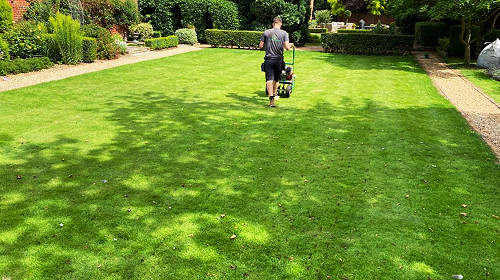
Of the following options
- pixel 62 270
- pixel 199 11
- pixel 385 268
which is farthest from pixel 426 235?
pixel 199 11

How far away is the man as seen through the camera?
360 inches

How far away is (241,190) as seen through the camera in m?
5.18

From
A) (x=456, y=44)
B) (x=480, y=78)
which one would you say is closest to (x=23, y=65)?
(x=480, y=78)

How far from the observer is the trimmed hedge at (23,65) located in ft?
43.6

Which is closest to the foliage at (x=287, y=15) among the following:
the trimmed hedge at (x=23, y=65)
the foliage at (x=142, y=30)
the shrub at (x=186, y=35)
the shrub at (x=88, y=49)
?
the shrub at (x=186, y=35)

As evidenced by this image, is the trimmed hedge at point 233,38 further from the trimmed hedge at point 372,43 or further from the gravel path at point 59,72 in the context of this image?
the gravel path at point 59,72

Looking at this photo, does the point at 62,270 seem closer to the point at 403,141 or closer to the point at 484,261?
the point at 484,261

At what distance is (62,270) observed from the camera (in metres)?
3.46

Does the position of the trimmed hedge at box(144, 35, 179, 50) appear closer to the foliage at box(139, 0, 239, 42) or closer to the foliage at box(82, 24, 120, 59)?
the foliage at box(139, 0, 239, 42)

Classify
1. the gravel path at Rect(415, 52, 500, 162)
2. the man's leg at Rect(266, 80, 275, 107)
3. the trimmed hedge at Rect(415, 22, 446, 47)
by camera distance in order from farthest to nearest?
the trimmed hedge at Rect(415, 22, 446, 47) < the man's leg at Rect(266, 80, 275, 107) < the gravel path at Rect(415, 52, 500, 162)

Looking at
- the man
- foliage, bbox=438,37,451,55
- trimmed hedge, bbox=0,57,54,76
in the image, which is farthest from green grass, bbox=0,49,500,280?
foliage, bbox=438,37,451,55

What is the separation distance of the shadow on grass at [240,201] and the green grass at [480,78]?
6.05 meters

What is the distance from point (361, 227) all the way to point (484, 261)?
1.21 meters

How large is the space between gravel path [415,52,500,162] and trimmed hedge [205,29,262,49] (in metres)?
11.7
